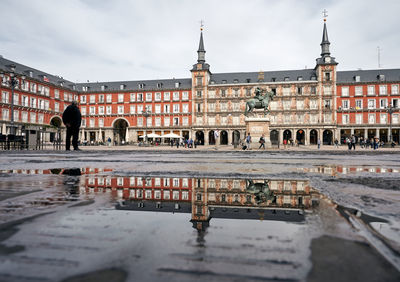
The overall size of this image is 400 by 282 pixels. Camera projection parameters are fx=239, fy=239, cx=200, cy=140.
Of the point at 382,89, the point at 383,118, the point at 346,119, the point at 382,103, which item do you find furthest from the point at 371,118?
the point at 382,89

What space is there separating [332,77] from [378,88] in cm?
784

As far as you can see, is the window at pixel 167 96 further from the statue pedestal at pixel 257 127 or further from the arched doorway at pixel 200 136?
the statue pedestal at pixel 257 127

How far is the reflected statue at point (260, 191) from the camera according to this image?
1953 mm

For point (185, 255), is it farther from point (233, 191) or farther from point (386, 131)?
point (386, 131)

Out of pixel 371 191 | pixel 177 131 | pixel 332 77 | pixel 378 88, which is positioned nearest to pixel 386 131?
pixel 378 88

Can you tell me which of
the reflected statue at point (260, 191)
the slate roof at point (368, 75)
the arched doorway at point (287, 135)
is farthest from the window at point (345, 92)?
the reflected statue at point (260, 191)

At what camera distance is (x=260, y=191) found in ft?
7.38

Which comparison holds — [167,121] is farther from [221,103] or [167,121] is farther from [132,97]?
[221,103]

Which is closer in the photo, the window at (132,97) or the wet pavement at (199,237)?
the wet pavement at (199,237)

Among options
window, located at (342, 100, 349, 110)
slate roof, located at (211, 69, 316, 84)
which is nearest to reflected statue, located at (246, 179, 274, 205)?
slate roof, located at (211, 69, 316, 84)

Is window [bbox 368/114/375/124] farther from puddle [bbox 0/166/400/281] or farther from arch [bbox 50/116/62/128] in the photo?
arch [bbox 50/116/62/128]

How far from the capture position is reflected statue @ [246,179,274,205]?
1953 millimetres

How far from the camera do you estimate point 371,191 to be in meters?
2.38

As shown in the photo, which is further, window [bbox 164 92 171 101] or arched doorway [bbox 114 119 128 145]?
arched doorway [bbox 114 119 128 145]
